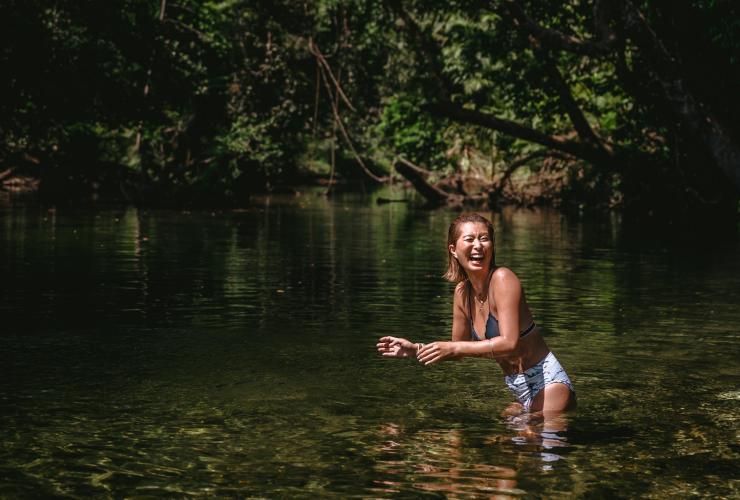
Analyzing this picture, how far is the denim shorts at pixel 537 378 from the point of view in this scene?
7812mm

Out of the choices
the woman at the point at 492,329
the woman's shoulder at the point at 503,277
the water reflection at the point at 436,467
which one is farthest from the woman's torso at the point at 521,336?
the water reflection at the point at 436,467

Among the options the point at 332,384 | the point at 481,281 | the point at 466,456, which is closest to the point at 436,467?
the point at 466,456

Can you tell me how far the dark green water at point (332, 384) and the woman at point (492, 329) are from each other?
258 millimetres

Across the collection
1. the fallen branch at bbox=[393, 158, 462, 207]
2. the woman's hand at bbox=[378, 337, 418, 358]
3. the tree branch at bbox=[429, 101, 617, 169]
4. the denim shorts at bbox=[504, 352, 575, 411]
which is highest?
the tree branch at bbox=[429, 101, 617, 169]

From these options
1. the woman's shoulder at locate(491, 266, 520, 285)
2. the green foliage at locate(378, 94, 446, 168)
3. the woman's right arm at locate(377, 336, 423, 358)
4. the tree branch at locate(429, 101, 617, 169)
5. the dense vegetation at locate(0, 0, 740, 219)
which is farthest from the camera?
the green foliage at locate(378, 94, 446, 168)

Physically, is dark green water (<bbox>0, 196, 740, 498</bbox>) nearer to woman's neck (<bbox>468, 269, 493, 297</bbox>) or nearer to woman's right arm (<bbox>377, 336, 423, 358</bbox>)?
woman's right arm (<bbox>377, 336, 423, 358</bbox>)

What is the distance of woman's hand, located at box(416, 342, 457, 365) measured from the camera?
7.05m

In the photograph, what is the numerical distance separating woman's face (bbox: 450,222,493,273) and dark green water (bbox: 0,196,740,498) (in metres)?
1.03

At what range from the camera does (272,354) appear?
11.0 meters

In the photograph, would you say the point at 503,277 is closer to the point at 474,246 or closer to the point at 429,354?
the point at 474,246

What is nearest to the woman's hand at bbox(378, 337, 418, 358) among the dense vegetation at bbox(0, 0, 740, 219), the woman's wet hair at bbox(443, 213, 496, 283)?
the woman's wet hair at bbox(443, 213, 496, 283)

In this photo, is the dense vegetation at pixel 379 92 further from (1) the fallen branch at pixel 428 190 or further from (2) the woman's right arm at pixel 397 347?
(2) the woman's right arm at pixel 397 347

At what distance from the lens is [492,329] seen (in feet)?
25.3

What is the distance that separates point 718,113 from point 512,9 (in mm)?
5261
